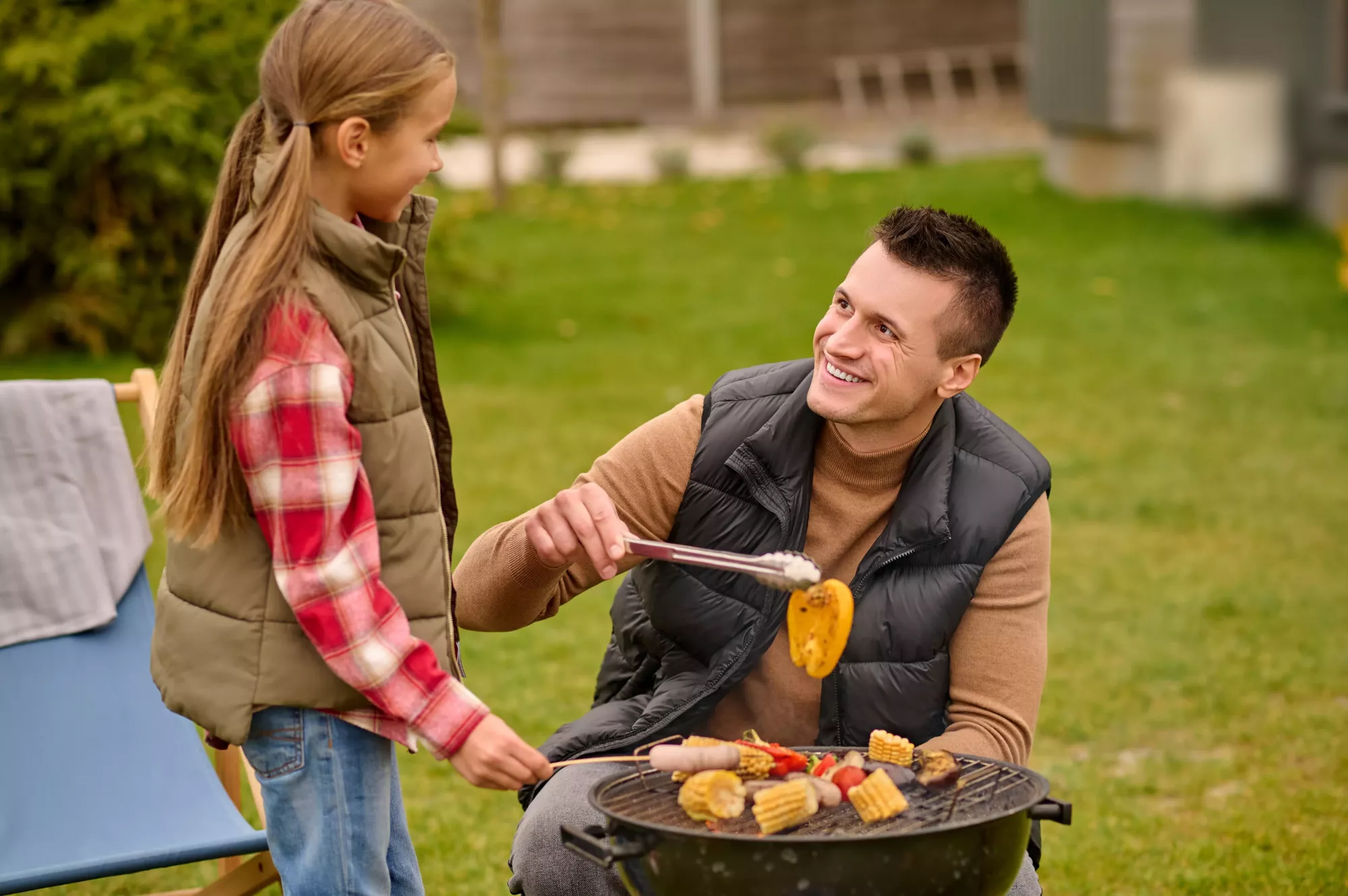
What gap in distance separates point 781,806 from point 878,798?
0.13 meters

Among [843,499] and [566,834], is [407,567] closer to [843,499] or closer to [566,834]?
[566,834]

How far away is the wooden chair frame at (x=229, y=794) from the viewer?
272cm

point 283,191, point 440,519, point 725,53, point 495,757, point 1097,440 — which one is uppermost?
point 283,191

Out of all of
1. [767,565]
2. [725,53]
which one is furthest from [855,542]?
[725,53]

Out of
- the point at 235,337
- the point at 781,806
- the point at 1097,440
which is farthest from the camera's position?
the point at 1097,440

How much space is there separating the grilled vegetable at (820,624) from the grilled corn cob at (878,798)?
0.57ft

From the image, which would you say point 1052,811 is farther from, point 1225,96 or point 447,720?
point 1225,96

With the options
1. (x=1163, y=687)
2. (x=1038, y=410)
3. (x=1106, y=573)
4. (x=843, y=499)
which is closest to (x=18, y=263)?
(x=1038, y=410)

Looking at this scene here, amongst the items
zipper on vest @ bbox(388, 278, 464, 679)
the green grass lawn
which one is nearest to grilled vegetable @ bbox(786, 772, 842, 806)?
zipper on vest @ bbox(388, 278, 464, 679)

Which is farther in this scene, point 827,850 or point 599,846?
point 599,846

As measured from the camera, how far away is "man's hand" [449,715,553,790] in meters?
1.90

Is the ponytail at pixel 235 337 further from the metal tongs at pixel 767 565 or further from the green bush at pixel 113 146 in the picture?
the green bush at pixel 113 146

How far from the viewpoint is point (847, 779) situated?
2.15 meters

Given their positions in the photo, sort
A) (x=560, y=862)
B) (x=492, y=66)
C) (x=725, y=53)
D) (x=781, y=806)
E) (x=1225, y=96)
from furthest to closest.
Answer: (x=725, y=53)
(x=492, y=66)
(x=1225, y=96)
(x=560, y=862)
(x=781, y=806)
